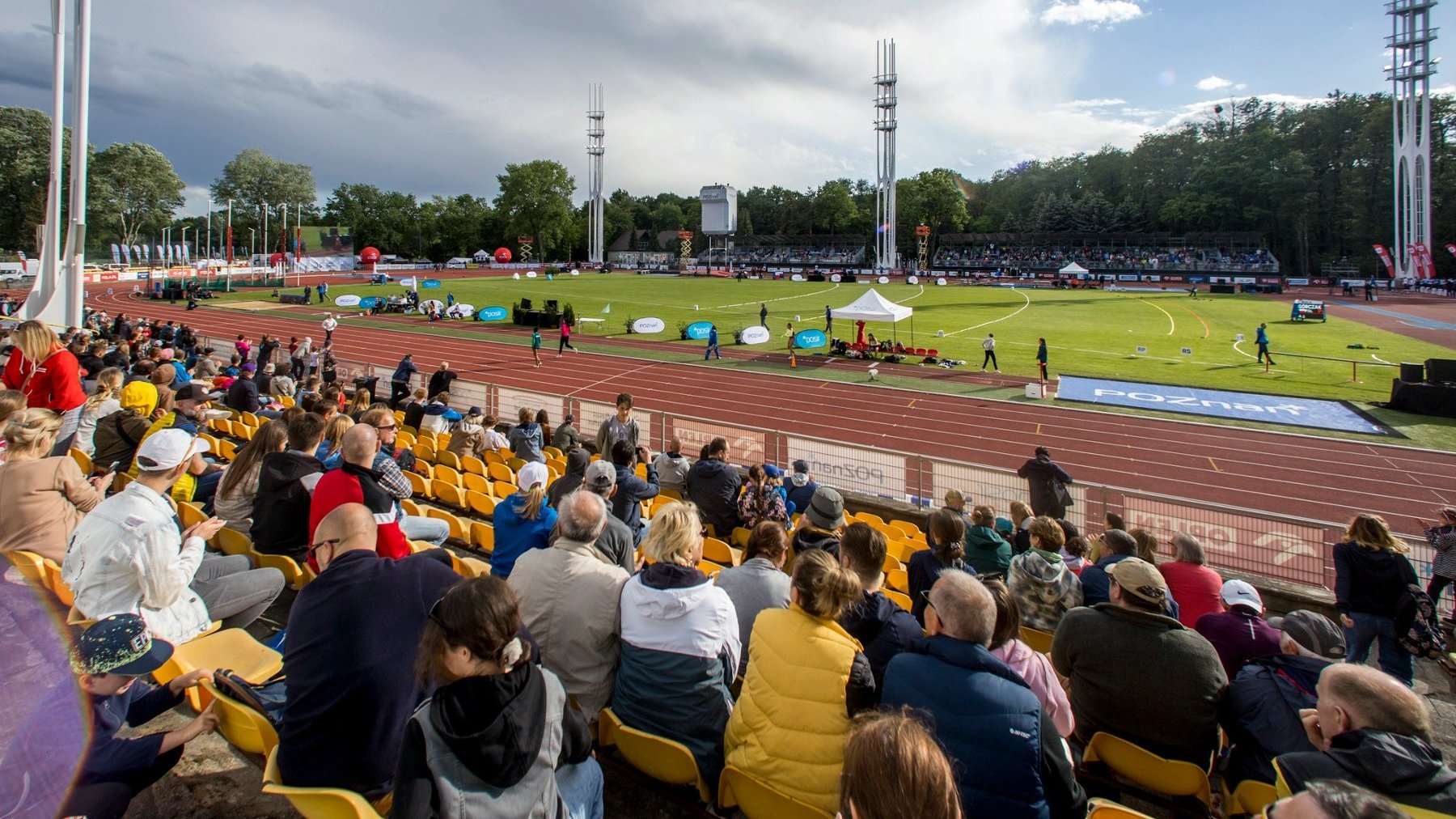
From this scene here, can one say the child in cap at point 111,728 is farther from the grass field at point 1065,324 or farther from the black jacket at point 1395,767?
the grass field at point 1065,324

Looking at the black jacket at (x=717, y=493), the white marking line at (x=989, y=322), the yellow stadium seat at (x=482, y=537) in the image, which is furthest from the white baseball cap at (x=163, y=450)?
the white marking line at (x=989, y=322)

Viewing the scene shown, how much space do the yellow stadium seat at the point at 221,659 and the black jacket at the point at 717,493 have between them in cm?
453

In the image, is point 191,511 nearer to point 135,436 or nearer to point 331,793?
point 135,436

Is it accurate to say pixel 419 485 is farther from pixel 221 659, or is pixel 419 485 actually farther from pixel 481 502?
pixel 221 659

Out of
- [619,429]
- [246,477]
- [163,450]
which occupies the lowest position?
[246,477]

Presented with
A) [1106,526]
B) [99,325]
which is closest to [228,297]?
[99,325]

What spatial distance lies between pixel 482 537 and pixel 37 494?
3.25 m

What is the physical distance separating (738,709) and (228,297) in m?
63.5

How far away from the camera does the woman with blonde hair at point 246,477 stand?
5.89m

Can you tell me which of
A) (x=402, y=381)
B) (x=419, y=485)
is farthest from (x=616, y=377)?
(x=419, y=485)

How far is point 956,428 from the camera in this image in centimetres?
1933

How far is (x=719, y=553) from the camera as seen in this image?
716 cm

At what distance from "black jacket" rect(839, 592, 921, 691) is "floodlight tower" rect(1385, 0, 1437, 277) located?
8998cm

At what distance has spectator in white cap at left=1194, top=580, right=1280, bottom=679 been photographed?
4.38m
